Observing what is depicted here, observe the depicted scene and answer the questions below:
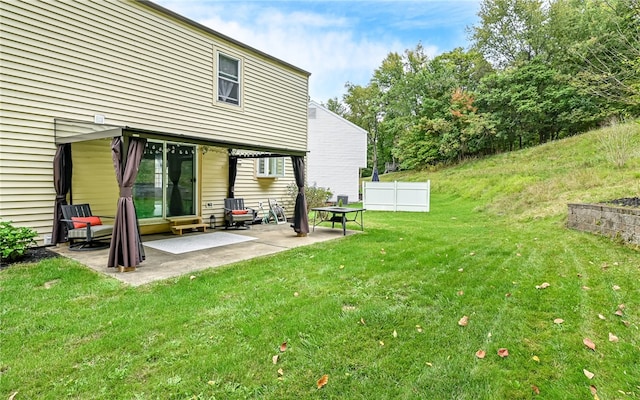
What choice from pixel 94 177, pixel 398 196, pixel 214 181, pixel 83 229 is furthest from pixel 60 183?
pixel 398 196

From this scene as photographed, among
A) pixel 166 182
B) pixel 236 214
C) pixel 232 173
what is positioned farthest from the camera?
pixel 232 173

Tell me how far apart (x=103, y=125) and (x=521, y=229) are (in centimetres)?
924

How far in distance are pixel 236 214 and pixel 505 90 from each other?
2300cm

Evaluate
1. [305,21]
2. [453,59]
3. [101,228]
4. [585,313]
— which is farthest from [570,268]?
[453,59]

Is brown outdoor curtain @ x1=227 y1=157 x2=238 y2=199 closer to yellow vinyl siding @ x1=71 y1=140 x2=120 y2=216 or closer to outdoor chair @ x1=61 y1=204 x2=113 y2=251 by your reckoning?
yellow vinyl siding @ x1=71 y1=140 x2=120 y2=216

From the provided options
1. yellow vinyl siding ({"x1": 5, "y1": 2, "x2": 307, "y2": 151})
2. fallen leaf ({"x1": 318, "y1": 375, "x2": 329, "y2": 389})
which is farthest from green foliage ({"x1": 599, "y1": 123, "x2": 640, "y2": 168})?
fallen leaf ({"x1": 318, "y1": 375, "x2": 329, "y2": 389})

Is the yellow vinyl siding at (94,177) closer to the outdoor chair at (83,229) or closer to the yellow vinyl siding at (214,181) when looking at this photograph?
the outdoor chair at (83,229)

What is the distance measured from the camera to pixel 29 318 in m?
3.01

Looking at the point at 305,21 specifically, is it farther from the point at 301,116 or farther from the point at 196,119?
the point at 196,119

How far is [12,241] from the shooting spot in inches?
188

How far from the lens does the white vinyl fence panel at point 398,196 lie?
12711 mm

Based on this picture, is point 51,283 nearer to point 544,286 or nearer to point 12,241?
point 12,241

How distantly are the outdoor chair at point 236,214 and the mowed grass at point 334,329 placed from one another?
10.9 ft

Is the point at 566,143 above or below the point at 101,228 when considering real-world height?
above
